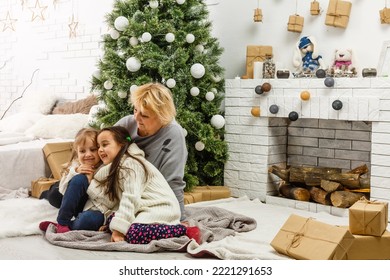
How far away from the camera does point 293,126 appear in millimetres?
3912

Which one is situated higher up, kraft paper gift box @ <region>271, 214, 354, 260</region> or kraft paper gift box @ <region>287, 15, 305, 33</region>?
kraft paper gift box @ <region>287, 15, 305, 33</region>

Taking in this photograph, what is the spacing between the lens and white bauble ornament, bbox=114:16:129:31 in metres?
3.41

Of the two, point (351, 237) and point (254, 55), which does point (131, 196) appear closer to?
point (351, 237)

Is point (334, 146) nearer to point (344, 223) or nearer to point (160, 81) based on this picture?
point (344, 223)

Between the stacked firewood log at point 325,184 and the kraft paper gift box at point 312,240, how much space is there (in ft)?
3.32

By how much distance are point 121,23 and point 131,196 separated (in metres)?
1.29

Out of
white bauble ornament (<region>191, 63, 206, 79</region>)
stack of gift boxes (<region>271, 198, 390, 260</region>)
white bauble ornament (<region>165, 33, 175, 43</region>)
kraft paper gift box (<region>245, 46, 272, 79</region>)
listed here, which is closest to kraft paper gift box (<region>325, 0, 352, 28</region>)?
kraft paper gift box (<region>245, 46, 272, 79</region>)

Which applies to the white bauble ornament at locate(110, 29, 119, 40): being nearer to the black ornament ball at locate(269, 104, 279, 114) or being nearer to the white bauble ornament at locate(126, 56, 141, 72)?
the white bauble ornament at locate(126, 56, 141, 72)

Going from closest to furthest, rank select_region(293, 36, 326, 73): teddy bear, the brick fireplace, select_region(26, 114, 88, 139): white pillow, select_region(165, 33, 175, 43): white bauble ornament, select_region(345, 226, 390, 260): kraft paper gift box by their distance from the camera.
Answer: select_region(345, 226, 390, 260): kraft paper gift box
the brick fireplace
select_region(165, 33, 175, 43): white bauble ornament
select_region(293, 36, 326, 73): teddy bear
select_region(26, 114, 88, 139): white pillow

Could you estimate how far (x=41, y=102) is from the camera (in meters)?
4.77

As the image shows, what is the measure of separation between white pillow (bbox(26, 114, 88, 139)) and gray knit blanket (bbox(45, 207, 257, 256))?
1.44 metres

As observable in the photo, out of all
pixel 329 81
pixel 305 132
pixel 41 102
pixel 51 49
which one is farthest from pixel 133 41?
pixel 51 49

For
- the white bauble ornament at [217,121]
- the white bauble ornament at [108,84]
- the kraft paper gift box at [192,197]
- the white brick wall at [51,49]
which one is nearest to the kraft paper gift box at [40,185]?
the white bauble ornament at [108,84]

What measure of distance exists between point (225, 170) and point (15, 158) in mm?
1384
